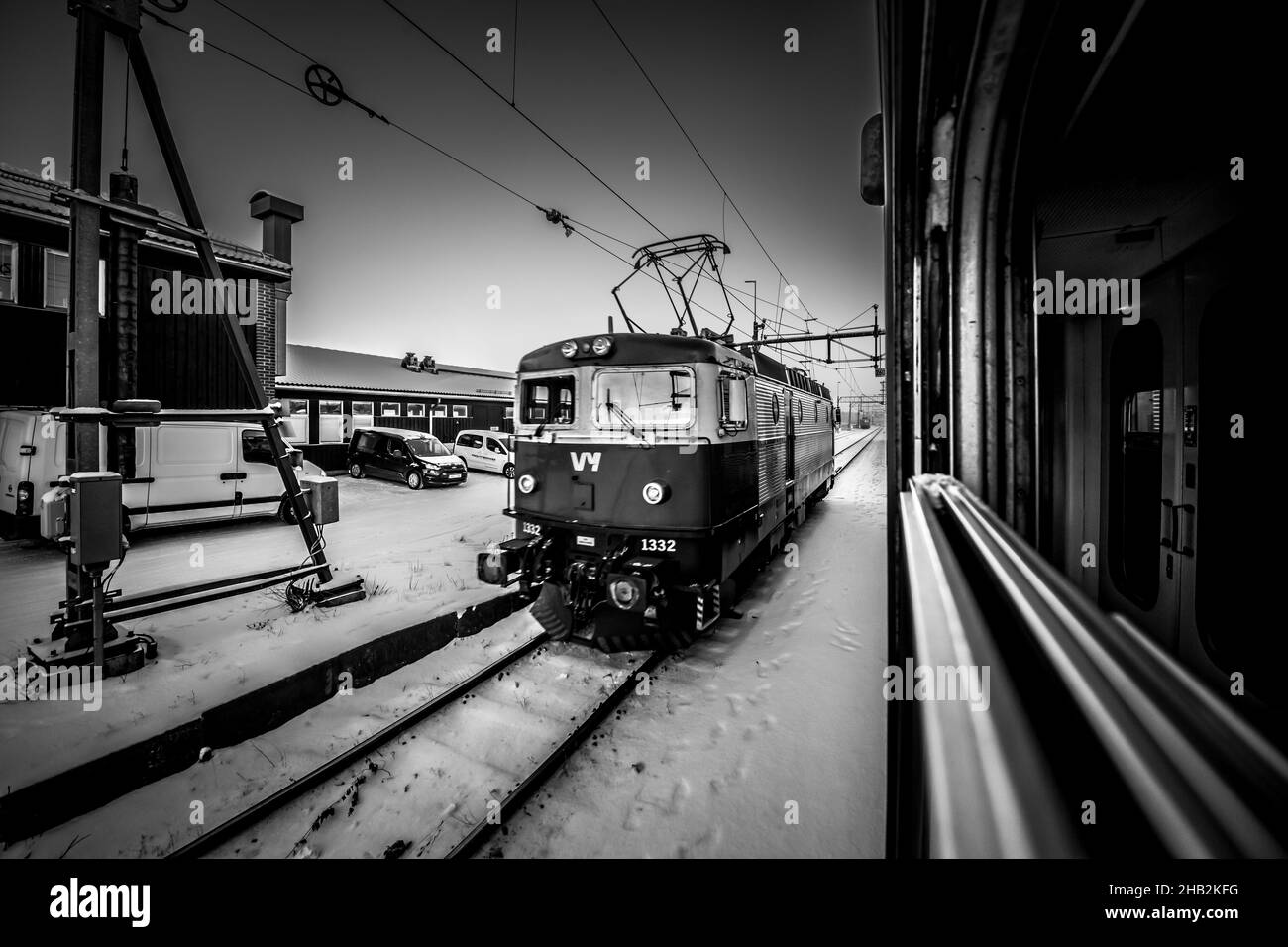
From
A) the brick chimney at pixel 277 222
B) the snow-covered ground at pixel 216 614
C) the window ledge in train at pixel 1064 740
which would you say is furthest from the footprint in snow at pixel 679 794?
the brick chimney at pixel 277 222

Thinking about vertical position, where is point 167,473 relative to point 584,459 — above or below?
below

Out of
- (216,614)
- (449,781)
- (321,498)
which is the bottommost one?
(449,781)

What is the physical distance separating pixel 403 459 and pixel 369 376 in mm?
7284

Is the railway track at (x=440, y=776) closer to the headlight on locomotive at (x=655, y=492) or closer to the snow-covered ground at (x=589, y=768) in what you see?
the snow-covered ground at (x=589, y=768)

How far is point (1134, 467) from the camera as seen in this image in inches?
131

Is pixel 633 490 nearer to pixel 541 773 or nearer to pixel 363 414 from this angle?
pixel 541 773

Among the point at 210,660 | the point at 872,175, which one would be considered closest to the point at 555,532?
the point at 210,660

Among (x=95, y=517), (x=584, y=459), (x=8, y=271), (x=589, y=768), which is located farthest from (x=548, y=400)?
(x=8, y=271)

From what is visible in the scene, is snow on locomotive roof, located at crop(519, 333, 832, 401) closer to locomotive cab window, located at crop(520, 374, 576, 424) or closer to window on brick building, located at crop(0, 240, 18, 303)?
locomotive cab window, located at crop(520, 374, 576, 424)

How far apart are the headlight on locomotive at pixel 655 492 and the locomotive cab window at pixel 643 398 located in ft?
1.88

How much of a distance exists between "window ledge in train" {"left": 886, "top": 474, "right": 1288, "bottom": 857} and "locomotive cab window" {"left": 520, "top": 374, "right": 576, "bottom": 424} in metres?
5.03

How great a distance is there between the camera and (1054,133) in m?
2.21
